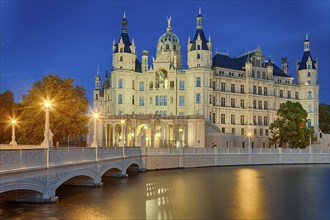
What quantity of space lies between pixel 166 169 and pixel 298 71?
56.2 m

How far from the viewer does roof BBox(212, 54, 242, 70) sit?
8369 centimetres

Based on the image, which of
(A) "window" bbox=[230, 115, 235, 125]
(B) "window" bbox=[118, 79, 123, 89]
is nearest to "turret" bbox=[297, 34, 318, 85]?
(A) "window" bbox=[230, 115, 235, 125]

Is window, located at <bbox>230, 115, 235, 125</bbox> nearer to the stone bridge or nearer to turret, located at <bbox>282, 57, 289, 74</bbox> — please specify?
turret, located at <bbox>282, 57, 289, 74</bbox>

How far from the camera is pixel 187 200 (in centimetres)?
2784

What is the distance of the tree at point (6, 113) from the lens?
5345cm

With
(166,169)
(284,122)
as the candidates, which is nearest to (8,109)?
(166,169)

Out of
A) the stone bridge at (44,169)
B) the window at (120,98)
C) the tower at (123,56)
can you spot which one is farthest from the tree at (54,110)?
the tower at (123,56)

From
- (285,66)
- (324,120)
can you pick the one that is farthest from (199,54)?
(324,120)

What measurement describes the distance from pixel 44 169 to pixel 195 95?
5384 cm

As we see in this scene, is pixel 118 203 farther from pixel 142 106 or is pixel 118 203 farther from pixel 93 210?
pixel 142 106

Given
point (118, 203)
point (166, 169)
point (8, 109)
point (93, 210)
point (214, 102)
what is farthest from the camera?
point (214, 102)

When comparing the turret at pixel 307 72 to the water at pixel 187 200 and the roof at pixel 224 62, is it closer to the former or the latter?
the roof at pixel 224 62

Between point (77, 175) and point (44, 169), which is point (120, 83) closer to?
point (77, 175)

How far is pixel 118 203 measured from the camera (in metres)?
25.7
